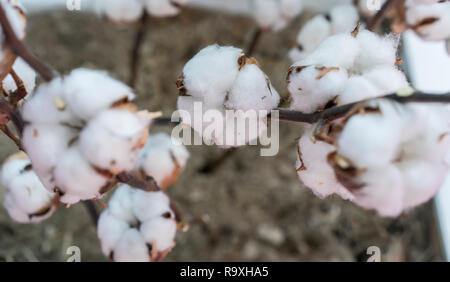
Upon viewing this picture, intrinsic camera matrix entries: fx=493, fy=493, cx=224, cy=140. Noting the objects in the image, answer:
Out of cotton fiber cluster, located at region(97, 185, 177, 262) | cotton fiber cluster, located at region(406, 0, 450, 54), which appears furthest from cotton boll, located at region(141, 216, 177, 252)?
cotton fiber cluster, located at region(406, 0, 450, 54)

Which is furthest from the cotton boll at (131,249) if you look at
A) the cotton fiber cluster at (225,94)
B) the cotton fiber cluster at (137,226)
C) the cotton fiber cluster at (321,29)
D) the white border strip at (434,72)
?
the white border strip at (434,72)

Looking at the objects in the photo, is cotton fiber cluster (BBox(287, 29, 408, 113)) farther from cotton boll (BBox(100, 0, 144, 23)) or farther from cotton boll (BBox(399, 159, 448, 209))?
cotton boll (BBox(100, 0, 144, 23))

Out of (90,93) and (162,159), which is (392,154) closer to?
(90,93)

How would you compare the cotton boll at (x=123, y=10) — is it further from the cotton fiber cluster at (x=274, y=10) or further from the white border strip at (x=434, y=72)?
the white border strip at (x=434, y=72)

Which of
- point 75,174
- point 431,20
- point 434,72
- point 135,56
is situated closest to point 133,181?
point 75,174

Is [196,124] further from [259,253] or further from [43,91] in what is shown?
[259,253]
